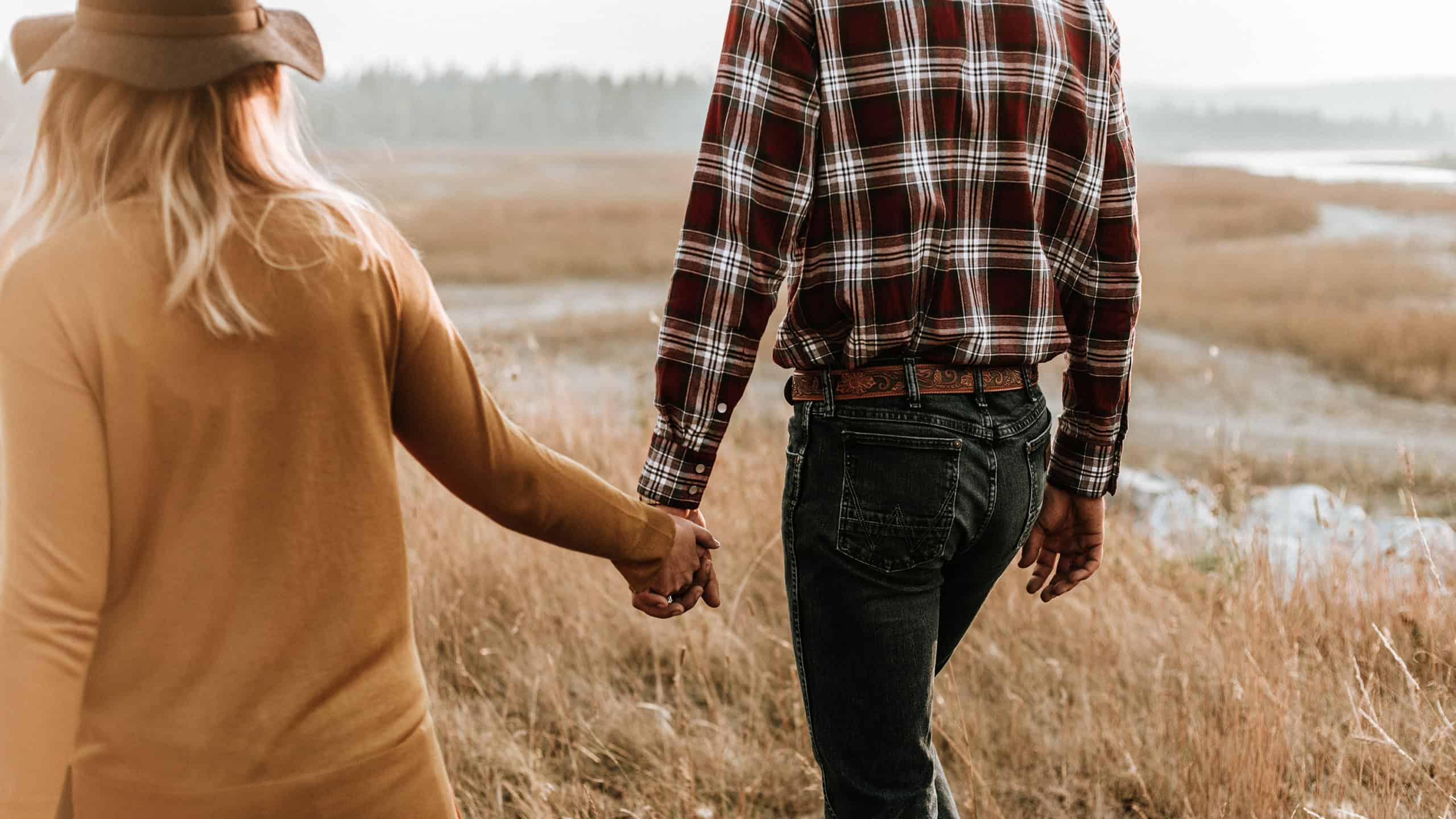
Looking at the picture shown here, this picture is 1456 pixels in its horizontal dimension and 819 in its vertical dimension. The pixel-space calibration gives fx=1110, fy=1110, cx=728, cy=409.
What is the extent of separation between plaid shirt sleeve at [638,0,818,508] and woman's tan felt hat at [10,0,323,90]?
643 millimetres

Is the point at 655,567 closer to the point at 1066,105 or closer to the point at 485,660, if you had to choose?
the point at 1066,105

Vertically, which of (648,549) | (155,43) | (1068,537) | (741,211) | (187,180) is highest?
(155,43)

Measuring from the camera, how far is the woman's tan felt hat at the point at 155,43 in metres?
1.18

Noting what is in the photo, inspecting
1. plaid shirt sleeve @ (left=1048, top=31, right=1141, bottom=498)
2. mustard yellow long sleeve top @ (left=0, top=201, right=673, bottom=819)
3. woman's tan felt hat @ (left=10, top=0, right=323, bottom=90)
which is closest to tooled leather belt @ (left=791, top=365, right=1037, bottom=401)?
plaid shirt sleeve @ (left=1048, top=31, right=1141, bottom=498)

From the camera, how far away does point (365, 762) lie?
4.31 feet

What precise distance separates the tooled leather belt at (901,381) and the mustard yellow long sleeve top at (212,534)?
0.57 metres

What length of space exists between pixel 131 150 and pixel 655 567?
0.97m

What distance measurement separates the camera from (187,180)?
119 cm

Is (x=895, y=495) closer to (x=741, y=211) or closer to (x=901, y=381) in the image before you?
(x=901, y=381)

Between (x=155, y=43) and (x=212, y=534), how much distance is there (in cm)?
53

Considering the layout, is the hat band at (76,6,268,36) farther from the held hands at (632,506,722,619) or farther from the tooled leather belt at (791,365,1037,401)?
the held hands at (632,506,722,619)

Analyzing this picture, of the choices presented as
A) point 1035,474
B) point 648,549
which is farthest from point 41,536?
point 1035,474

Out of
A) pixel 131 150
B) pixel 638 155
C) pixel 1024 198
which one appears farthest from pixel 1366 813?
pixel 638 155

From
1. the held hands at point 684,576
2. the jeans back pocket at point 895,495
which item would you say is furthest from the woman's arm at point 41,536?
the jeans back pocket at point 895,495
